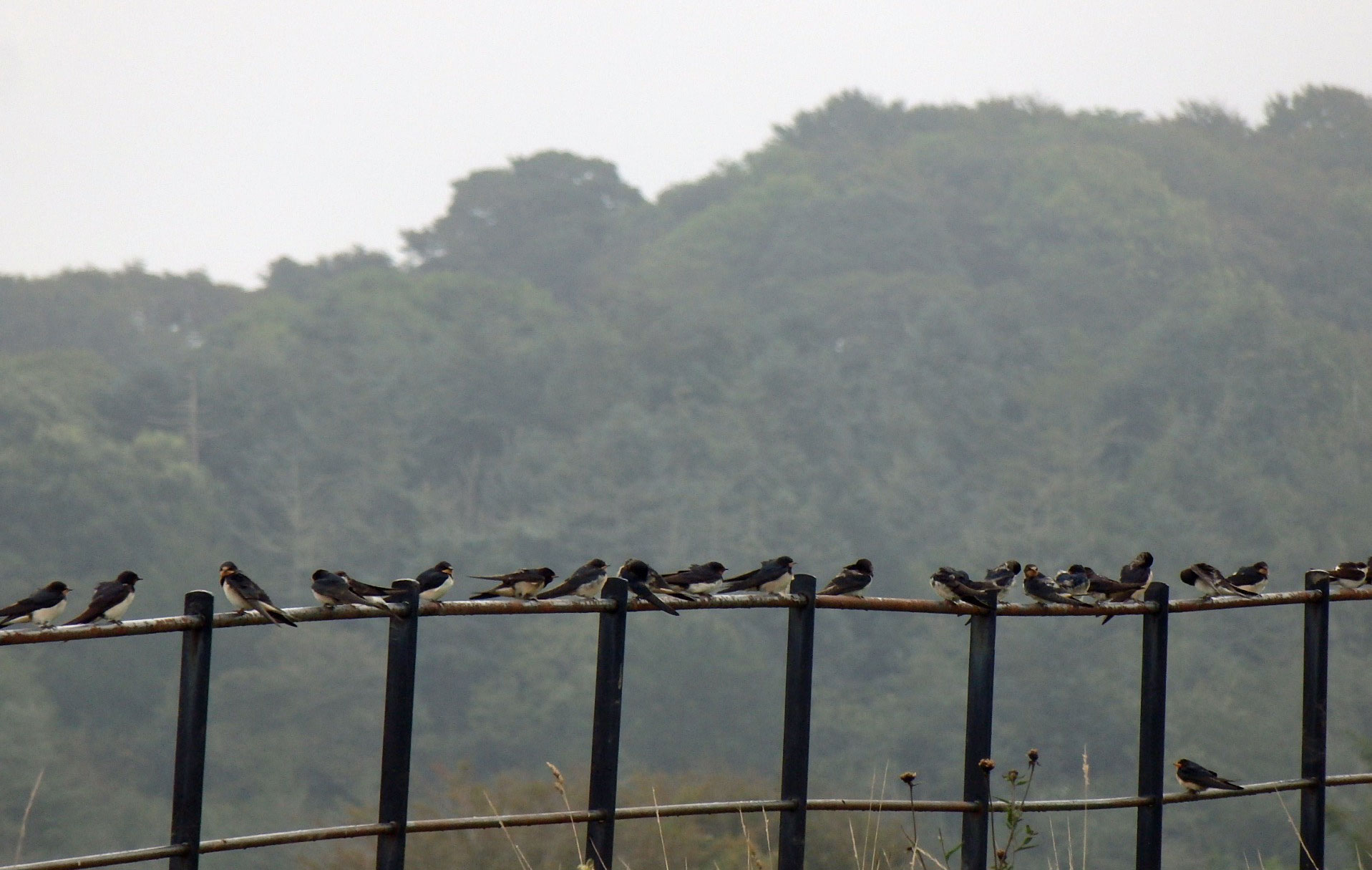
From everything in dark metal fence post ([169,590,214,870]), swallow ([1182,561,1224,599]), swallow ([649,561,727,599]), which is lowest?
dark metal fence post ([169,590,214,870])

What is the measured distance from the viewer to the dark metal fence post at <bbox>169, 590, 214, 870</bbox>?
13.4ft

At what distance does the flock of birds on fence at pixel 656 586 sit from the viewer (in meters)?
5.34

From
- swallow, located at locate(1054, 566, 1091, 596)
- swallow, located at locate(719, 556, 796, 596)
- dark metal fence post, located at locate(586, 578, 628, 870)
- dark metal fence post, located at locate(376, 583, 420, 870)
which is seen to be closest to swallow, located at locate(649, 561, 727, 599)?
swallow, located at locate(719, 556, 796, 596)

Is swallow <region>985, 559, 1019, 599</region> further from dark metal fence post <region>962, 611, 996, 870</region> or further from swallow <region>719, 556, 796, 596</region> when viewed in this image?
dark metal fence post <region>962, 611, 996, 870</region>

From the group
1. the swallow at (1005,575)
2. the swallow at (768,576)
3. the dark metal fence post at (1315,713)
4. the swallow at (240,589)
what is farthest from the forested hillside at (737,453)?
the dark metal fence post at (1315,713)

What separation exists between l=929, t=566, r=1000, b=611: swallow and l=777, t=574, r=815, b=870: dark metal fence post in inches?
22.5

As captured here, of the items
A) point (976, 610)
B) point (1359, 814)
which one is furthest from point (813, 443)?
point (976, 610)

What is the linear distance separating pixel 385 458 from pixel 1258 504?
35.4m

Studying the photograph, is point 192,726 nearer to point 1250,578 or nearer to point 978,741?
point 978,741

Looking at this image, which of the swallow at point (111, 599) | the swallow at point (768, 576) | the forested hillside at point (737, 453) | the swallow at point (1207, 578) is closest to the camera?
the swallow at point (111, 599)

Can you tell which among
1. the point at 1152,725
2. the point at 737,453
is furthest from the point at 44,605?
the point at 737,453

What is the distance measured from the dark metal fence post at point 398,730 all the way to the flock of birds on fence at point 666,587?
0.06 meters

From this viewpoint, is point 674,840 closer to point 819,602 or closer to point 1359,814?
point 1359,814

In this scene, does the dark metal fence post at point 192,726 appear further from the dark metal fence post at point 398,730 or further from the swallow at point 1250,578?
the swallow at point 1250,578
